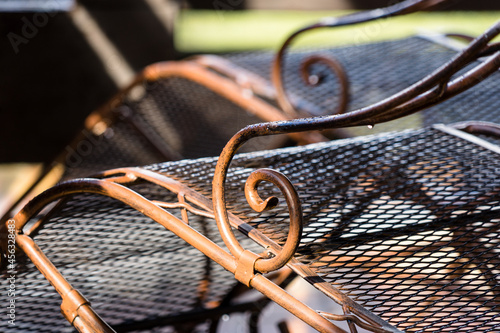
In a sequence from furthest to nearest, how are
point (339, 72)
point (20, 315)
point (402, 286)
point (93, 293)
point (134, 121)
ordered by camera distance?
point (134, 121) → point (339, 72) → point (93, 293) → point (20, 315) → point (402, 286)

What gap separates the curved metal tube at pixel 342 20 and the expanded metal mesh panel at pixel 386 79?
0.27 ft

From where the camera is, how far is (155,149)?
86.9 inches

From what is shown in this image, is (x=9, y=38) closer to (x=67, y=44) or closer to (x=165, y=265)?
(x=67, y=44)

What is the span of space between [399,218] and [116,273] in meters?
0.89

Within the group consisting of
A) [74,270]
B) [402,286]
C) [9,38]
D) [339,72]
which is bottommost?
[402,286]

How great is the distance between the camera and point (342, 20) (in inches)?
68.8

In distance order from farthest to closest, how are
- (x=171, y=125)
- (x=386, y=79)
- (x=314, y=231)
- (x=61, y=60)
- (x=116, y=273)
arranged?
(x=61, y=60)
(x=171, y=125)
(x=386, y=79)
(x=116, y=273)
(x=314, y=231)

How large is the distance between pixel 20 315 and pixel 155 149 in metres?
0.97

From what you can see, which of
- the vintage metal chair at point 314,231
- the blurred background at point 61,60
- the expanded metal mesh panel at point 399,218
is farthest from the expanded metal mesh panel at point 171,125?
the expanded metal mesh panel at point 399,218

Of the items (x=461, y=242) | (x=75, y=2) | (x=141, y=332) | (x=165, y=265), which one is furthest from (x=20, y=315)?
(x=75, y=2)

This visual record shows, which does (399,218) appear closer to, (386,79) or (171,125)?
(386,79)

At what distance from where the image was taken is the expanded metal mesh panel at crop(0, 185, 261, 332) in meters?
1.41

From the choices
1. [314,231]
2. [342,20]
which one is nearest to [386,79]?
[342,20]

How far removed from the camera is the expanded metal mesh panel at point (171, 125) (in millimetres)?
2129
